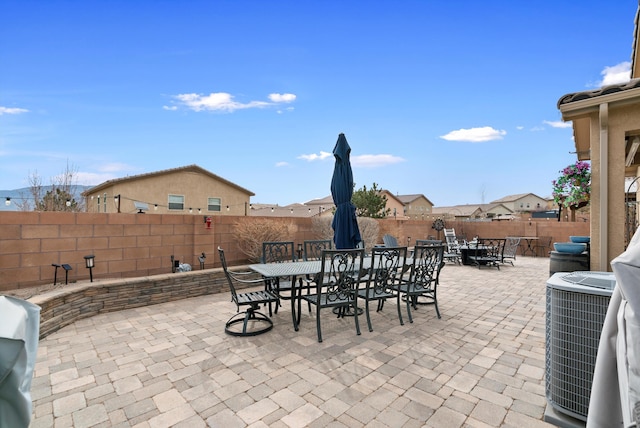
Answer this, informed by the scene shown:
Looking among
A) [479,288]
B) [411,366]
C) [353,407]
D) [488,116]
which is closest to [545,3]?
[479,288]

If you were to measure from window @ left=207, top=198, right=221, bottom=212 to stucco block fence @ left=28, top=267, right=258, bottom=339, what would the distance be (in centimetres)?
1124

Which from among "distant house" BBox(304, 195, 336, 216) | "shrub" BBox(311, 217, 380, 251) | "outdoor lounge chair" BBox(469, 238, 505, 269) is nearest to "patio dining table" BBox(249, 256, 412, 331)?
"shrub" BBox(311, 217, 380, 251)

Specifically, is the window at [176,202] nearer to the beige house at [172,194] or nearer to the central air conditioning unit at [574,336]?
the beige house at [172,194]

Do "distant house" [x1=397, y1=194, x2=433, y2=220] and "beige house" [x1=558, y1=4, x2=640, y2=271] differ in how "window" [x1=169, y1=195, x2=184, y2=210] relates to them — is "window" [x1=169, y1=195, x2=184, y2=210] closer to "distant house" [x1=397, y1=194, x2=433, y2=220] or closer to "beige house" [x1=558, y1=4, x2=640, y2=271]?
"beige house" [x1=558, y1=4, x2=640, y2=271]

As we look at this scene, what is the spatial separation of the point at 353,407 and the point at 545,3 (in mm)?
8484

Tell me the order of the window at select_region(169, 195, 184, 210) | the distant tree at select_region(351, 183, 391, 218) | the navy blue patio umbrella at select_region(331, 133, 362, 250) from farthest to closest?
the distant tree at select_region(351, 183, 391, 218), the window at select_region(169, 195, 184, 210), the navy blue patio umbrella at select_region(331, 133, 362, 250)

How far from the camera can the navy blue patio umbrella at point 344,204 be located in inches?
182

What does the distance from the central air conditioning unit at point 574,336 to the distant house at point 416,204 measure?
124 ft

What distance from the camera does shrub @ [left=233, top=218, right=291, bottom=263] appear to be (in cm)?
699

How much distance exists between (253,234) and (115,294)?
302 centimetres

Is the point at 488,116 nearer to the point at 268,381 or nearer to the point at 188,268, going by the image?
the point at 188,268

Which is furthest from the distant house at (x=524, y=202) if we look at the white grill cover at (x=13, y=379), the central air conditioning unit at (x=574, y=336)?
the white grill cover at (x=13, y=379)

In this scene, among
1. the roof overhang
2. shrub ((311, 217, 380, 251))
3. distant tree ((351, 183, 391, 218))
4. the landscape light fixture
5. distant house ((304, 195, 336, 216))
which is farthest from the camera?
distant house ((304, 195, 336, 216))

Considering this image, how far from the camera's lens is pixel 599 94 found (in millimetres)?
3572
